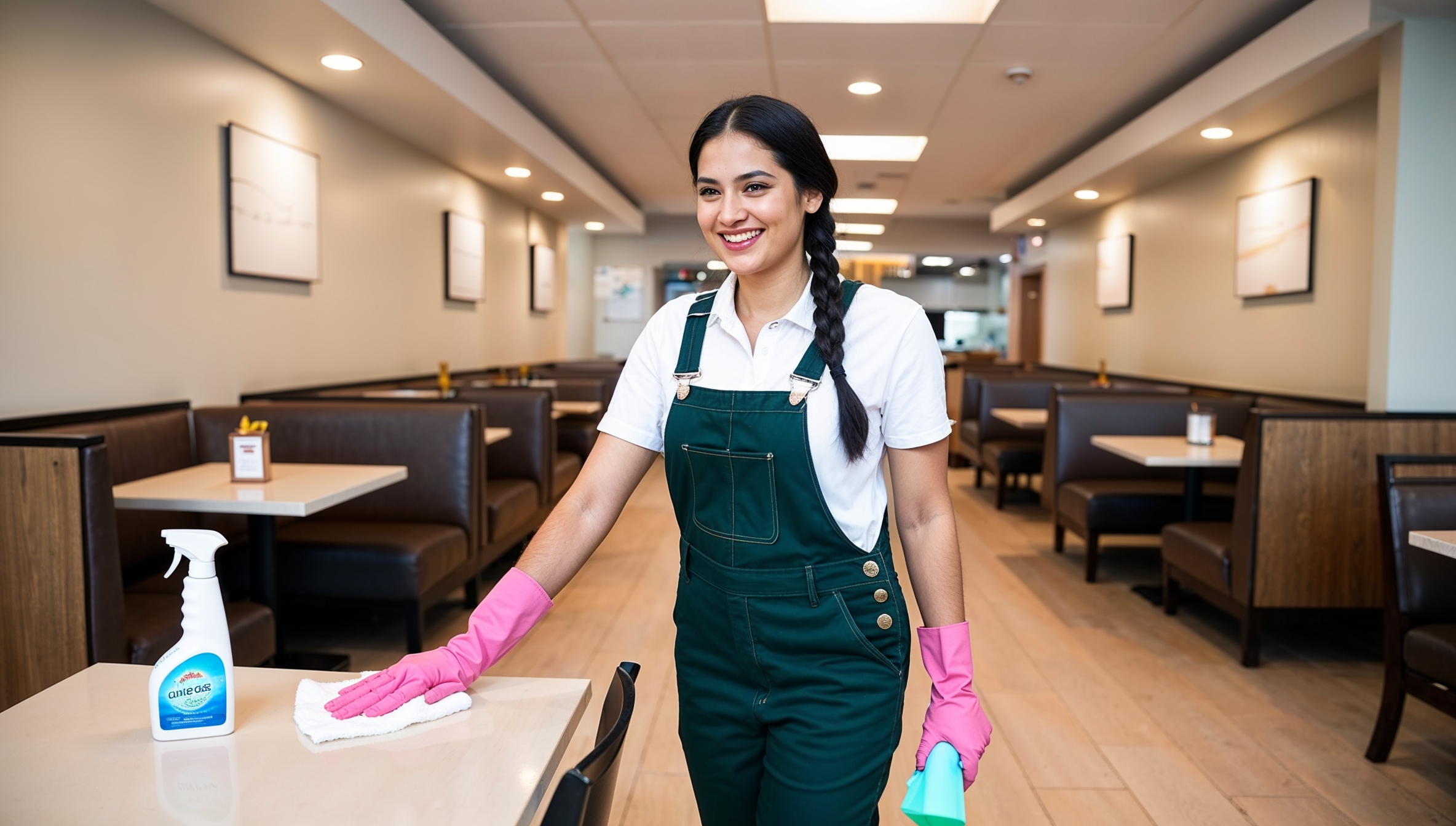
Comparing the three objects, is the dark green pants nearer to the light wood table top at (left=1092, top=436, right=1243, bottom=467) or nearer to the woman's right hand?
the woman's right hand

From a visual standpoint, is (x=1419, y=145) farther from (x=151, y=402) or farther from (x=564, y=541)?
(x=151, y=402)

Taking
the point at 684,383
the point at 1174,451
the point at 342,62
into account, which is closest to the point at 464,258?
the point at 342,62

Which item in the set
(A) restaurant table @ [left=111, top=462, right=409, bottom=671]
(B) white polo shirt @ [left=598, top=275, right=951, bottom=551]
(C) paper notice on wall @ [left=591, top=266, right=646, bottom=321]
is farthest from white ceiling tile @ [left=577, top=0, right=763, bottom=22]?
(C) paper notice on wall @ [left=591, top=266, right=646, bottom=321]

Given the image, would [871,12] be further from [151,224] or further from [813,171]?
[813,171]

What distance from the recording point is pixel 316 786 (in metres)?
0.96

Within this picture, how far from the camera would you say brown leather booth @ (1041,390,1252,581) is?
504cm

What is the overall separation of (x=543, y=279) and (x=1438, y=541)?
8.59 meters

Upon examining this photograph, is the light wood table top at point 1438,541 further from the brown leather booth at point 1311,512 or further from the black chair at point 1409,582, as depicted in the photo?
the brown leather booth at point 1311,512

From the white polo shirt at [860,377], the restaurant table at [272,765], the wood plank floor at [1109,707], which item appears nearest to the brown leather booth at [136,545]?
the wood plank floor at [1109,707]

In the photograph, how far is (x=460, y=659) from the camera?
3.88ft

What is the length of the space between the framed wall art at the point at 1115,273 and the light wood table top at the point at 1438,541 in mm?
6474

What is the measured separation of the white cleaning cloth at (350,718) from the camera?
1068 mm

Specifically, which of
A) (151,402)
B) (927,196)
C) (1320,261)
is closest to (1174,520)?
(1320,261)

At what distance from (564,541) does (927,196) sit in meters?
9.41
